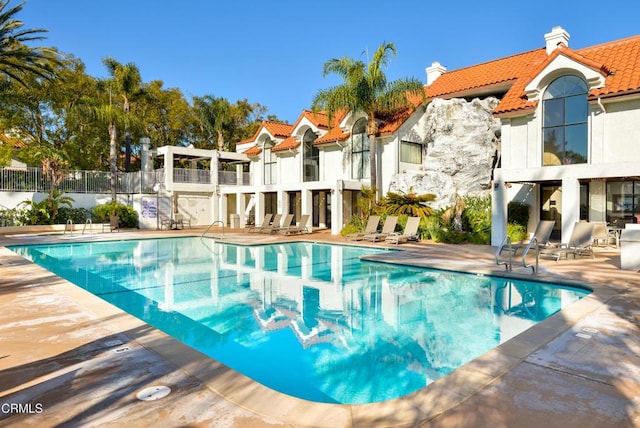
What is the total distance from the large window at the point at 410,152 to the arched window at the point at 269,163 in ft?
35.7

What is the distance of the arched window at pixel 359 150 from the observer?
25102 millimetres

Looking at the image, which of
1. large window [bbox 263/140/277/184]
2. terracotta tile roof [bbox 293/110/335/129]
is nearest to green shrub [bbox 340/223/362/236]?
terracotta tile roof [bbox 293/110/335/129]

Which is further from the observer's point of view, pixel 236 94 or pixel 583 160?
pixel 236 94

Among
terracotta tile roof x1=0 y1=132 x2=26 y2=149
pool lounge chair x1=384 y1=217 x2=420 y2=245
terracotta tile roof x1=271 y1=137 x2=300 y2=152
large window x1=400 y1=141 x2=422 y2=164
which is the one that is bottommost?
pool lounge chair x1=384 y1=217 x2=420 y2=245

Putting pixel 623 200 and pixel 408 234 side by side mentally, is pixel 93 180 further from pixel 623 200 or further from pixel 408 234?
pixel 623 200

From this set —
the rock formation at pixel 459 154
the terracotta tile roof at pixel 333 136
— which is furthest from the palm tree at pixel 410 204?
the terracotta tile roof at pixel 333 136

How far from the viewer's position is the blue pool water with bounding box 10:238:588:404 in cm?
537

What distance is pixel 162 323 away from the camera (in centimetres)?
739

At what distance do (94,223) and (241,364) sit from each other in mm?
26750

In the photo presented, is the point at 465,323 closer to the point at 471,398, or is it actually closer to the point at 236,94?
the point at 471,398

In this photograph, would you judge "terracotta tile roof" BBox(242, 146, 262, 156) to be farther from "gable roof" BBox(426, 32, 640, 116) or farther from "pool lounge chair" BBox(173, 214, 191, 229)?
"gable roof" BBox(426, 32, 640, 116)

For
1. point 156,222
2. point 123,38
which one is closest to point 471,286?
point 156,222

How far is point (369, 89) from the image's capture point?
21.5 m

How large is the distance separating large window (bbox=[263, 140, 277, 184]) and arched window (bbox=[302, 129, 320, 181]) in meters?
3.32
